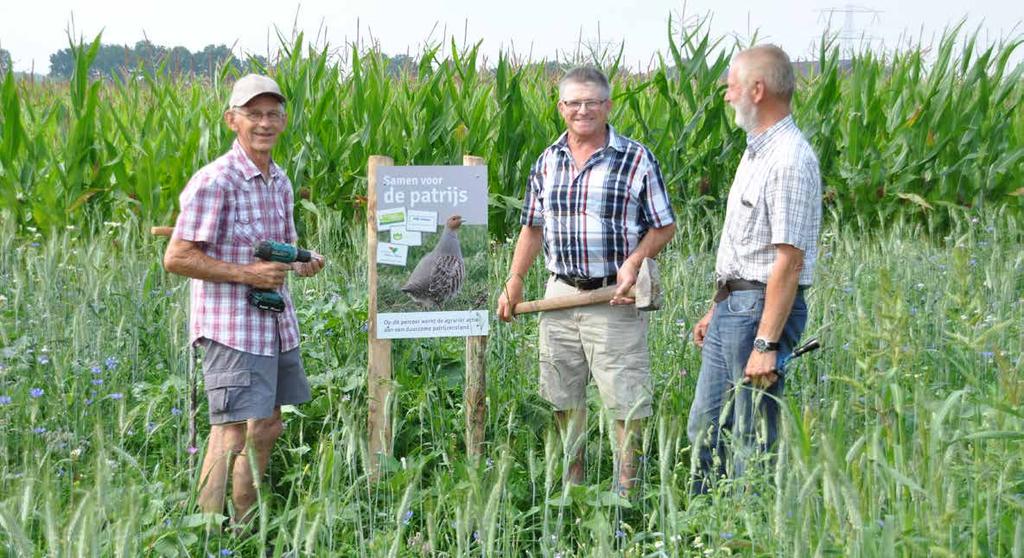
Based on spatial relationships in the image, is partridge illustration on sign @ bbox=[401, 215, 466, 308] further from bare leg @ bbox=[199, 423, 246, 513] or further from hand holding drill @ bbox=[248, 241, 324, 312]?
bare leg @ bbox=[199, 423, 246, 513]

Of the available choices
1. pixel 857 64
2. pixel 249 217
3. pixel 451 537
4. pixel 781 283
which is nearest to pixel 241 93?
pixel 249 217

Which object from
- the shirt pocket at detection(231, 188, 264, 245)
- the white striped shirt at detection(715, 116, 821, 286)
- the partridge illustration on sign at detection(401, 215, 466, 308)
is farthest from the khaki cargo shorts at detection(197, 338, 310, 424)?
the white striped shirt at detection(715, 116, 821, 286)

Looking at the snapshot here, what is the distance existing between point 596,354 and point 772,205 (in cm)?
104

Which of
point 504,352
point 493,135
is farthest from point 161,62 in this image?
point 504,352

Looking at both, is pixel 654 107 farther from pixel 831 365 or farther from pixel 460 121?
pixel 831 365

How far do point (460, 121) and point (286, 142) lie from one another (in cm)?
116

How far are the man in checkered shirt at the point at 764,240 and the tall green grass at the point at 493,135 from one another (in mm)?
3512

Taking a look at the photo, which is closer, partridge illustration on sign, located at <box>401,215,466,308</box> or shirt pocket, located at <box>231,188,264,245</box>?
shirt pocket, located at <box>231,188,264,245</box>

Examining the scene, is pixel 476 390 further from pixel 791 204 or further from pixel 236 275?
pixel 791 204

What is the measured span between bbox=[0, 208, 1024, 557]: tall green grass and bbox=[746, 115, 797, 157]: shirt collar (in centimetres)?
45

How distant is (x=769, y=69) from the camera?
318cm

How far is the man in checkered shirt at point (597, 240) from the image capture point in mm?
3799

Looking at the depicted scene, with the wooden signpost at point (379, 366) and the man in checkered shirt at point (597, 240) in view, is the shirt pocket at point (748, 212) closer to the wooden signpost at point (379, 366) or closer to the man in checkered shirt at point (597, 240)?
the man in checkered shirt at point (597, 240)

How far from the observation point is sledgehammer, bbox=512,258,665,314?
363 centimetres
